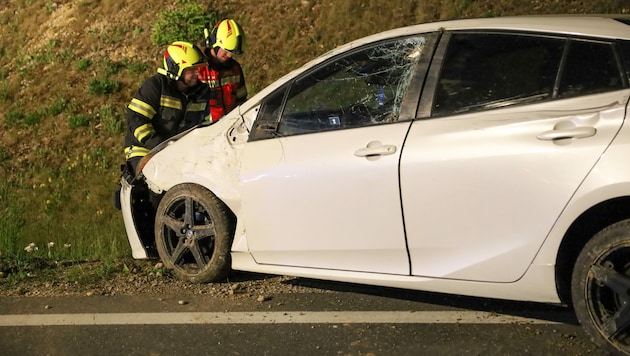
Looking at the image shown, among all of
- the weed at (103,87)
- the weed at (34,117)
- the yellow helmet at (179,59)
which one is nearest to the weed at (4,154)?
the weed at (34,117)

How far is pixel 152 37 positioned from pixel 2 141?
8.22 ft

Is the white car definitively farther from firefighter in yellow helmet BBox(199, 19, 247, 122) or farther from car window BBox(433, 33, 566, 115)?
firefighter in yellow helmet BBox(199, 19, 247, 122)

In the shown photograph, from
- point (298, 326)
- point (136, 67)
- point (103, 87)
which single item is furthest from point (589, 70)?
point (136, 67)

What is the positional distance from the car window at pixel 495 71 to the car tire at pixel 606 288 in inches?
28.5

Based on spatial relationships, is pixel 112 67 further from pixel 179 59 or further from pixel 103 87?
pixel 179 59

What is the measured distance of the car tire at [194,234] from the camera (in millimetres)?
5023

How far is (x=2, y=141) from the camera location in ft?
32.6

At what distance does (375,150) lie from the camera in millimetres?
4137

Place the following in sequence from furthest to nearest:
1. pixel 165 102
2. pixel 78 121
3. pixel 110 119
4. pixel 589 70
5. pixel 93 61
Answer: pixel 93 61 → pixel 78 121 → pixel 110 119 → pixel 165 102 → pixel 589 70

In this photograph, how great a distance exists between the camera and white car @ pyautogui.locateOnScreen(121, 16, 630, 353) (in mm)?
3615

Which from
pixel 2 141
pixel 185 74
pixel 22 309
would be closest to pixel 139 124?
pixel 185 74

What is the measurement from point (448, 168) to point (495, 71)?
547 mm

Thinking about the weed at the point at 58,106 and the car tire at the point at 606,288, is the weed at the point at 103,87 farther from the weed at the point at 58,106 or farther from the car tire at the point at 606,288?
the car tire at the point at 606,288

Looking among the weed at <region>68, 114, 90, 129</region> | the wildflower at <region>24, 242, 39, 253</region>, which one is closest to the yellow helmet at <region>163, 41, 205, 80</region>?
the wildflower at <region>24, 242, 39, 253</region>
